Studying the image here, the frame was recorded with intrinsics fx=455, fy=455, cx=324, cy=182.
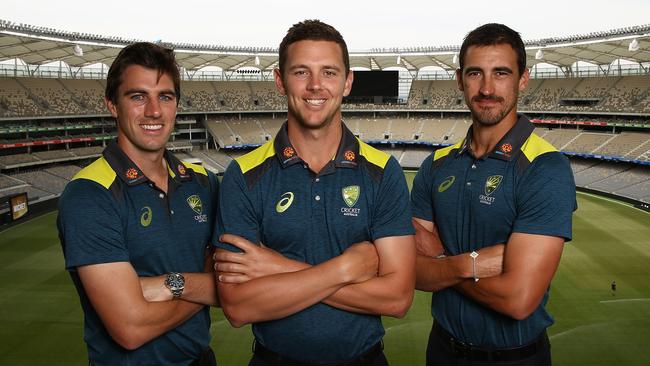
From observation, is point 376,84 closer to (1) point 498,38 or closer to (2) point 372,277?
(1) point 498,38

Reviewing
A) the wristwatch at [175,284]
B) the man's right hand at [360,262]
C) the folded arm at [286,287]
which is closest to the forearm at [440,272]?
the man's right hand at [360,262]

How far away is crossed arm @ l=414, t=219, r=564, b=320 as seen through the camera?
4.46 meters

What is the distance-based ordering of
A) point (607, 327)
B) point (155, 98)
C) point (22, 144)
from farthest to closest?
point (22, 144) → point (607, 327) → point (155, 98)

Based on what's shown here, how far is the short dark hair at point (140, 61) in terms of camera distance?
15.3 feet

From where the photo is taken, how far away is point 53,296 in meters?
19.3

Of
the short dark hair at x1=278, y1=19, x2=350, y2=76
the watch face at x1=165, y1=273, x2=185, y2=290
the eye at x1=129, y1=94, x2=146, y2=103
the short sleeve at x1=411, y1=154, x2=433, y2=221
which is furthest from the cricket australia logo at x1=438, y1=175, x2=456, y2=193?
the eye at x1=129, y1=94, x2=146, y2=103

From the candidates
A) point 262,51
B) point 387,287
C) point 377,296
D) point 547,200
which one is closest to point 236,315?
point 377,296

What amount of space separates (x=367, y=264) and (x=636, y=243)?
92.8 feet

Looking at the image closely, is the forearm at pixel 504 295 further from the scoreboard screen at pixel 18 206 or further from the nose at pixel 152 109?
the scoreboard screen at pixel 18 206

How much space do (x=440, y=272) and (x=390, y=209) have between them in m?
1.15

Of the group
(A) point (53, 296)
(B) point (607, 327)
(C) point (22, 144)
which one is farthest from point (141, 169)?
(C) point (22, 144)

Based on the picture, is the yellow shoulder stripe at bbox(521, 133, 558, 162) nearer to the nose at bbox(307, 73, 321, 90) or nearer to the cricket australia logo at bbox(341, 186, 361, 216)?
the cricket australia logo at bbox(341, 186, 361, 216)

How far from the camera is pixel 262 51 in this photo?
5741cm

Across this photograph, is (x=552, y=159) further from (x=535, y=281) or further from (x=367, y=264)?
(x=367, y=264)
